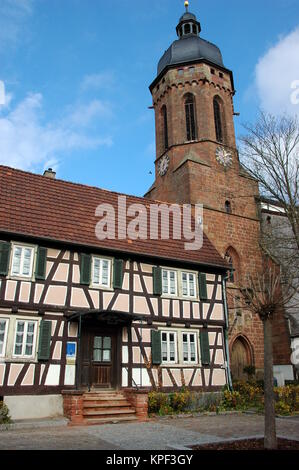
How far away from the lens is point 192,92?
26.2 metres

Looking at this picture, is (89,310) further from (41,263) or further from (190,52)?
(190,52)

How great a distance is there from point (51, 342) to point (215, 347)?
6466 mm

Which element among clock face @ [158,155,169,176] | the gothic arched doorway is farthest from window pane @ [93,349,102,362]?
clock face @ [158,155,169,176]

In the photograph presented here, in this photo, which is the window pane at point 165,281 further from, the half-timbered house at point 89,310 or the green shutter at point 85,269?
the green shutter at point 85,269

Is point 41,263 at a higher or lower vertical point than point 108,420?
higher

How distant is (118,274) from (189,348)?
12.8 ft

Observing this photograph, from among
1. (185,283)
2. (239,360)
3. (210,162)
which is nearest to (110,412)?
(185,283)

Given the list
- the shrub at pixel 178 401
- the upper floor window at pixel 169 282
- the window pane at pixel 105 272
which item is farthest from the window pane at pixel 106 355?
the upper floor window at pixel 169 282

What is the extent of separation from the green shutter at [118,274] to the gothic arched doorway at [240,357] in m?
8.80

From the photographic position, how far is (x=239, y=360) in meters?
20.7
